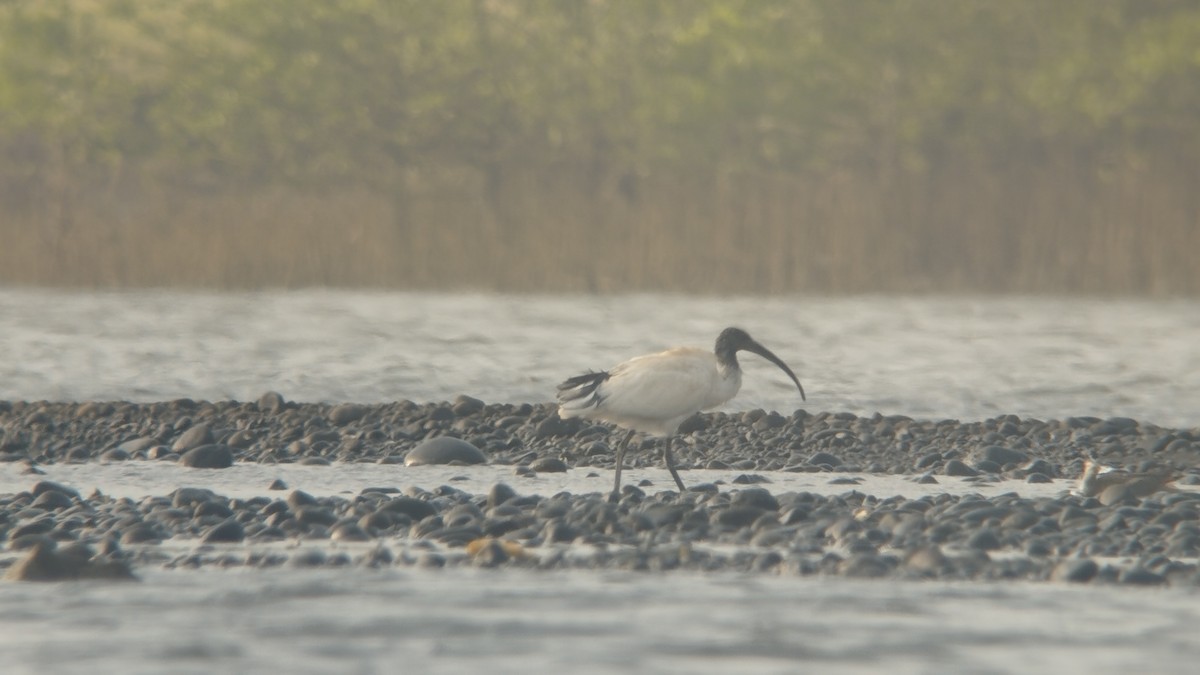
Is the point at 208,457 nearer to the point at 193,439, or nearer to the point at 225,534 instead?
the point at 193,439

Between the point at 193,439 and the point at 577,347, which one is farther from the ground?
the point at 577,347

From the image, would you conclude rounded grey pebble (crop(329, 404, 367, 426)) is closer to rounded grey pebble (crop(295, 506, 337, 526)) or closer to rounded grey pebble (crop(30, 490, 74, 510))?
rounded grey pebble (crop(30, 490, 74, 510))

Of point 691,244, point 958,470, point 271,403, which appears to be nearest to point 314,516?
point 958,470

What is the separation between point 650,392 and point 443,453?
2.77m

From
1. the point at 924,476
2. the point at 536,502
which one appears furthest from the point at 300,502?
the point at 924,476

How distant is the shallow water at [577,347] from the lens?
61.6 feet

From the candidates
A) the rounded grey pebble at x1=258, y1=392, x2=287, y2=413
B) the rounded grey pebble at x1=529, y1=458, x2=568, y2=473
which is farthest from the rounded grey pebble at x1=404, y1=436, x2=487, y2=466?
the rounded grey pebble at x1=258, y1=392, x2=287, y2=413

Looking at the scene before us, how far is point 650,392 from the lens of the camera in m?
10.6

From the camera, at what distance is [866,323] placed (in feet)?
93.0

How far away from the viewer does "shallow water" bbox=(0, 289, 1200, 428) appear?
1877 centimetres

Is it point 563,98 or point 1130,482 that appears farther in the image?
point 563,98

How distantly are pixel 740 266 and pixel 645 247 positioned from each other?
1.58 metres

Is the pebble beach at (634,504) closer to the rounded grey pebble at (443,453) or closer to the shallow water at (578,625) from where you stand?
the rounded grey pebble at (443,453)

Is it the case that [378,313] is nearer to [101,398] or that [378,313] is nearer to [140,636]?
[101,398]
